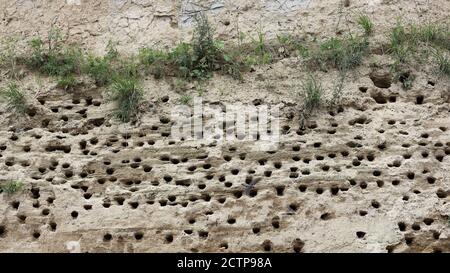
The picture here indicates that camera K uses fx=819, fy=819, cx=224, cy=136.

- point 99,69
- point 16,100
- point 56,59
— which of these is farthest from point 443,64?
point 16,100

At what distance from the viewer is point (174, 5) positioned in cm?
807

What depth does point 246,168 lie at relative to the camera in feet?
21.9

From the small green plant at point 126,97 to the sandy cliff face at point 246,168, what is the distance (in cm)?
9

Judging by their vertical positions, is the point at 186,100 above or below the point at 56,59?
below

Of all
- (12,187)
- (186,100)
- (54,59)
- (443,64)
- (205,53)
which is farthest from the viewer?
(54,59)

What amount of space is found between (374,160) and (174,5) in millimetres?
2673

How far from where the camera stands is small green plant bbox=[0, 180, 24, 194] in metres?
6.61

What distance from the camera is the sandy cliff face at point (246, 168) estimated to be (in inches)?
246

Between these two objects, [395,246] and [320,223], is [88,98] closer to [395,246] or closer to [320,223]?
[320,223]

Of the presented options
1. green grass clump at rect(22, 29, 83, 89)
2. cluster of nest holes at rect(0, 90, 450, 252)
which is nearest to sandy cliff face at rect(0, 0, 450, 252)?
cluster of nest holes at rect(0, 90, 450, 252)

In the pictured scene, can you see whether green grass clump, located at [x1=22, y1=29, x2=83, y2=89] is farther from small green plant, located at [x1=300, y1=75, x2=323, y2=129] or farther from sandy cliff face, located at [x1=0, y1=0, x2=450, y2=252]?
small green plant, located at [x1=300, y1=75, x2=323, y2=129]

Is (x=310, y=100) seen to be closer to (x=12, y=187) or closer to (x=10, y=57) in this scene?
(x=12, y=187)

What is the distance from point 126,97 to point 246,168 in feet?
4.35

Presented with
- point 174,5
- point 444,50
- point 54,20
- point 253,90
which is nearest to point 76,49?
point 54,20
